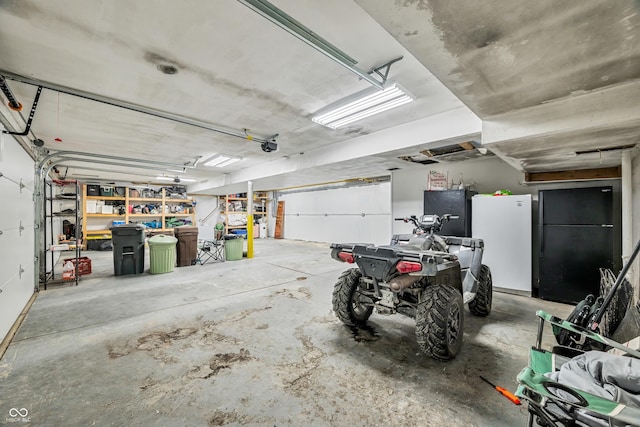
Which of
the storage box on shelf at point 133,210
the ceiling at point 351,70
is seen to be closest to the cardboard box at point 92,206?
the storage box on shelf at point 133,210

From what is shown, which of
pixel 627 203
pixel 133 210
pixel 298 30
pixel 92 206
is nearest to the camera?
pixel 298 30

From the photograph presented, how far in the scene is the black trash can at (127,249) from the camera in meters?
5.10

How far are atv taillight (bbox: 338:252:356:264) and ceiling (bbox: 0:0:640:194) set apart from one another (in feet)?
5.11

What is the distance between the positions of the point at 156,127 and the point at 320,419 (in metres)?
4.58

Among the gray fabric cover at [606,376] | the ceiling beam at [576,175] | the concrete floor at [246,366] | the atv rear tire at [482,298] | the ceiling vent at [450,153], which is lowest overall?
the concrete floor at [246,366]

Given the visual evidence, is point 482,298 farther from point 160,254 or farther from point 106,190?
point 106,190

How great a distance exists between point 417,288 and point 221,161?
5901 mm

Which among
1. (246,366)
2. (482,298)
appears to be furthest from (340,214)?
(246,366)

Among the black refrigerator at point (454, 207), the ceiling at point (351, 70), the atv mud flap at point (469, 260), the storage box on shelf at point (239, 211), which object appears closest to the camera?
the ceiling at point (351, 70)

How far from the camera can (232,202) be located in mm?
12906

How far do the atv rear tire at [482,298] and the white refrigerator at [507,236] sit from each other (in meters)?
1.37

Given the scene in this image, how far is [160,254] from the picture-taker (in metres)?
5.34

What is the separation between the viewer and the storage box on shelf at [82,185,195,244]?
9.58 m

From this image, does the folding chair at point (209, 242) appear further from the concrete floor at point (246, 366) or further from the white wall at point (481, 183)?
the white wall at point (481, 183)
